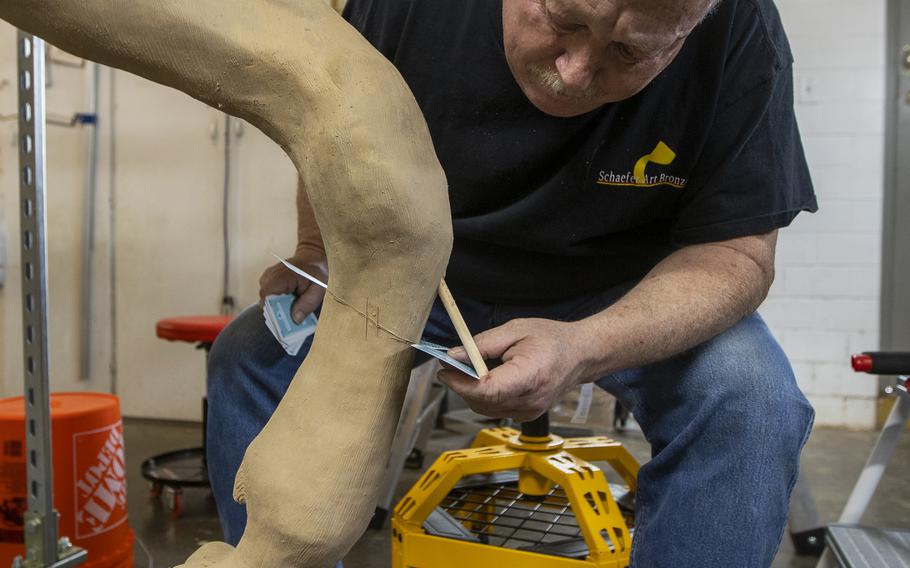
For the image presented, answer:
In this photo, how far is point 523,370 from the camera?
778 millimetres

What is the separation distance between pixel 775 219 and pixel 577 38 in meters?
0.46

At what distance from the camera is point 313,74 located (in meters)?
0.73

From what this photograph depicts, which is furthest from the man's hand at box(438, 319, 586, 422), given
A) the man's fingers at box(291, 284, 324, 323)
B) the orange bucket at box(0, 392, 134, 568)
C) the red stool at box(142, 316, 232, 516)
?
the red stool at box(142, 316, 232, 516)

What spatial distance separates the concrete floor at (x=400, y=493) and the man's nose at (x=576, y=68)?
4.90ft

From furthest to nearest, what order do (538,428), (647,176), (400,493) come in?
(400,493), (538,428), (647,176)

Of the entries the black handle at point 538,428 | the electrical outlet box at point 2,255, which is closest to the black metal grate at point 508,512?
the black handle at point 538,428

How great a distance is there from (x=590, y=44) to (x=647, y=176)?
36cm

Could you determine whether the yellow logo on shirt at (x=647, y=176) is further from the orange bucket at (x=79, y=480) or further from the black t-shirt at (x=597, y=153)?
the orange bucket at (x=79, y=480)

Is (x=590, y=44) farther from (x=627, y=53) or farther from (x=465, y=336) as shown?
(x=465, y=336)

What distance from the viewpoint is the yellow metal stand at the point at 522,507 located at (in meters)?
1.29

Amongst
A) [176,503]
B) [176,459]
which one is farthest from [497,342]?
[176,459]

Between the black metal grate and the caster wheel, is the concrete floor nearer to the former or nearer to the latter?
the caster wheel

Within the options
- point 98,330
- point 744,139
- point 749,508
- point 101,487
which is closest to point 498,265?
point 744,139

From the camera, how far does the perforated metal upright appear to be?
1.40m
